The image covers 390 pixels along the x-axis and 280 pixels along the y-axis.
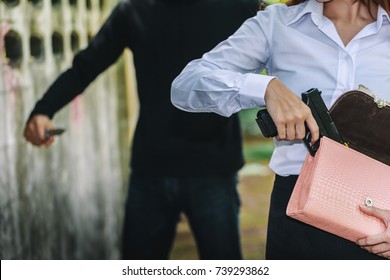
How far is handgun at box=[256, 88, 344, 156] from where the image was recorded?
5.61 feet

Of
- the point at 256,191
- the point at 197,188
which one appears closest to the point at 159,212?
the point at 197,188

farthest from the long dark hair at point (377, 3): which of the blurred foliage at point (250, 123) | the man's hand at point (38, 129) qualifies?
the blurred foliage at point (250, 123)

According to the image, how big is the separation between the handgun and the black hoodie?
1120 mm

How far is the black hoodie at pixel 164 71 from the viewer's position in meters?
2.83

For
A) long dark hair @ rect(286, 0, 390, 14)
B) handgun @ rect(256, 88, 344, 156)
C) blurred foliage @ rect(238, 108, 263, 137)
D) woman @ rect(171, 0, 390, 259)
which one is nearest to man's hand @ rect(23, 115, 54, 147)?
woman @ rect(171, 0, 390, 259)

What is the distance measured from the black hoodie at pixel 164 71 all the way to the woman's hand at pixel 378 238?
1.16 metres

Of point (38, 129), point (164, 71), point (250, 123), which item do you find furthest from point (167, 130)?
point (250, 123)

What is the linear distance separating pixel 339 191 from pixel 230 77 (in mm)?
352

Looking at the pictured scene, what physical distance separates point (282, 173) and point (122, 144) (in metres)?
2.15

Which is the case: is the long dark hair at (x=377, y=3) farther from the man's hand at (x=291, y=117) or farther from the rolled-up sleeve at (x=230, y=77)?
the man's hand at (x=291, y=117)

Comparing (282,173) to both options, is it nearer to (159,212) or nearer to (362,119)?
(362,119)

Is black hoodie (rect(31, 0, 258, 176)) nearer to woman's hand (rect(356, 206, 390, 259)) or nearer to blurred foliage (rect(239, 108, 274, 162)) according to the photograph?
woman's hand (rect(356, 206, 390, 259))

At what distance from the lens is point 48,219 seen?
11.5 feet

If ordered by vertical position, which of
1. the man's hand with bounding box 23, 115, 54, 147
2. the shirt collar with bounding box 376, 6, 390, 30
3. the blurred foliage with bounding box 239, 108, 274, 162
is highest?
the shirt collar with bounding box 376, 6, 390, 30
